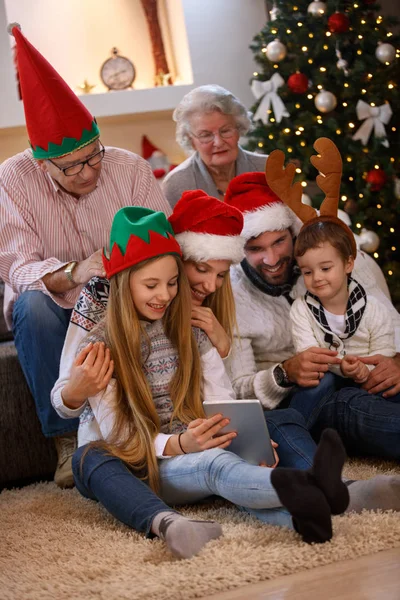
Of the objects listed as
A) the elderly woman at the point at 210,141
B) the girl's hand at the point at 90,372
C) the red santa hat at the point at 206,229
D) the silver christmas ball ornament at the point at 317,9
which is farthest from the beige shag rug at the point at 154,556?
the silver christmas ball ornament at the point at 317,9

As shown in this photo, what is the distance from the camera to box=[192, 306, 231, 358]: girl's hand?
206 cm

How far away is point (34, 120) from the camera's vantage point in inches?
89.1

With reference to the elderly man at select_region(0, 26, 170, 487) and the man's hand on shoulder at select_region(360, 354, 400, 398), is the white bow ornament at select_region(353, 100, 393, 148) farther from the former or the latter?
the man's hand on shoulder at select_region(360, 354, 400, 398)

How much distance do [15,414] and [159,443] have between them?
0.77m

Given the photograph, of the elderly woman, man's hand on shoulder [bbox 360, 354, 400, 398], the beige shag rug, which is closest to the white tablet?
the beige shag rug

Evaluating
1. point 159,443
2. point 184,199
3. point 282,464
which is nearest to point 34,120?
point 184,199

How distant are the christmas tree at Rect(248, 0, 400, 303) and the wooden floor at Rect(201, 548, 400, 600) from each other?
2.53 metres

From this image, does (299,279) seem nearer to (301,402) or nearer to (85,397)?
(301,402)

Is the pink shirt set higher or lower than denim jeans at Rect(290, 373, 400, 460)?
higher

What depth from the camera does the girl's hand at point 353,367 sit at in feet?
6.95

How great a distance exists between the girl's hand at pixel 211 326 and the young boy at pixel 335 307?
243mm

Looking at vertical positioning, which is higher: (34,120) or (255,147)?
(34,120)

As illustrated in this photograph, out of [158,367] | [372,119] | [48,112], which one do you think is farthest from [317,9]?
[158,367]

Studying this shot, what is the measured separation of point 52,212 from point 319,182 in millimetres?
810
